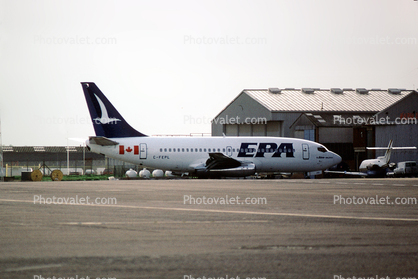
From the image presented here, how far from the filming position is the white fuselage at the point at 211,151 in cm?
4556

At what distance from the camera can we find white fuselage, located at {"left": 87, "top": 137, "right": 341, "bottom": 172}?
45.6m

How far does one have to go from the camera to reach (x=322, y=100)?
79625mm

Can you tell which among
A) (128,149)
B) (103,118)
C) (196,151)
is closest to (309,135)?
(196,151)

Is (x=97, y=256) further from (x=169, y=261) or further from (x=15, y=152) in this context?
(x=15, y=152)

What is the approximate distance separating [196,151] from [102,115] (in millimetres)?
7381

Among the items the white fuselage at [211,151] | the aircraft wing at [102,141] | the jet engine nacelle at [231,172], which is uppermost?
the aircraft wing at [102,141]

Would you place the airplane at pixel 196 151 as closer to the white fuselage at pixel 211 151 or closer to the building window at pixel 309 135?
the white fuselage at pixel 211 151

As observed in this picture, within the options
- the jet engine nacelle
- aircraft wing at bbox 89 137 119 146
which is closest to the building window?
the jet engine nacelle

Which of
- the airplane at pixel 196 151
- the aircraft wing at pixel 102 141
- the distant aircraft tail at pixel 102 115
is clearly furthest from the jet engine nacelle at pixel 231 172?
the aircraft wing at pixel 102 141

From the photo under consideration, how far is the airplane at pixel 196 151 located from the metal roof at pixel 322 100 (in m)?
27.2

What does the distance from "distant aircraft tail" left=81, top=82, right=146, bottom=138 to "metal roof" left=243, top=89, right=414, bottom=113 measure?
32.0 metres

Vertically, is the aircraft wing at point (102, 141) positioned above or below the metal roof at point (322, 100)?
below

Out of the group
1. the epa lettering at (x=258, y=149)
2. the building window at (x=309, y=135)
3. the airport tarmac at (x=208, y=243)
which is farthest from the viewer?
the building window at (x=309, y=135)

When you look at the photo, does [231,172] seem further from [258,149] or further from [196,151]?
[196,151]
